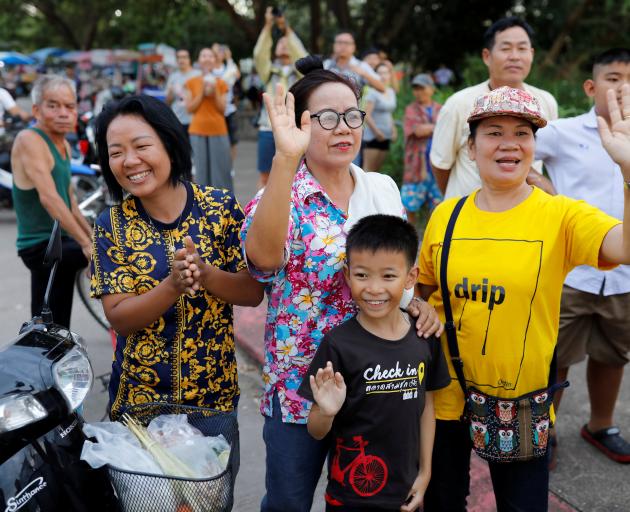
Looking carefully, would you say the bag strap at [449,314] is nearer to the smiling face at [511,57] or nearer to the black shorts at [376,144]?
the smiling face at [511,57]

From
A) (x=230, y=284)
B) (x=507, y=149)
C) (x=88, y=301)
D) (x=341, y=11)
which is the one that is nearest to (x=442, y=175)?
(x=507, y=149)

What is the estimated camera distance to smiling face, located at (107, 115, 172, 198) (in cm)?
204

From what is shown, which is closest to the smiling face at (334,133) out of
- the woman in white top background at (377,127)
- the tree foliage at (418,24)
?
the woman in white top background at (377,127)

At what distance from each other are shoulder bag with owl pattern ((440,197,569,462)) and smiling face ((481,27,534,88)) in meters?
1.59

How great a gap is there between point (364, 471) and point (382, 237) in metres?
0.71

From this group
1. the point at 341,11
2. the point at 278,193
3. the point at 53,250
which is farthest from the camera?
the point at 341,11

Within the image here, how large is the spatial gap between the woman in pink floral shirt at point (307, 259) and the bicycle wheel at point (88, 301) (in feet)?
10.2

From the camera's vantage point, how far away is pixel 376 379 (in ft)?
6.12

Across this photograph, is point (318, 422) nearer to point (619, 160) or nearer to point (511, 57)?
point (619, 160)

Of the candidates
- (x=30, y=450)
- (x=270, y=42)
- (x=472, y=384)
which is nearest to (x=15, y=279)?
(x=270, y=42)

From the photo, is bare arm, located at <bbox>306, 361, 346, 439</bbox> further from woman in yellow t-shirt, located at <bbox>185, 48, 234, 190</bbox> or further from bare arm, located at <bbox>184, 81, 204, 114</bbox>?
bare arm, located at <bbox>184, 81, 204, 114</bbox>

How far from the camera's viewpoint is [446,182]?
3.65 meters

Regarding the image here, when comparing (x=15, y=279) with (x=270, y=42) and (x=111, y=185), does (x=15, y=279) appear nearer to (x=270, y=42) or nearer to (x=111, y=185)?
(x=270, y=42)

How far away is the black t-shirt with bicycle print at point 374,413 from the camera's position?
1869 mm
